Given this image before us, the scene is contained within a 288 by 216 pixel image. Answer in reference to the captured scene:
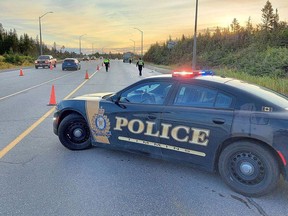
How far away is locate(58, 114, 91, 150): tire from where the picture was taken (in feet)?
17.0

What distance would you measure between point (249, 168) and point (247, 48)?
30.1m

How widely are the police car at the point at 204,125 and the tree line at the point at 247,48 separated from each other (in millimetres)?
15827

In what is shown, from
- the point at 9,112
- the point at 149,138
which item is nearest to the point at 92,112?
A: the point at 149,138

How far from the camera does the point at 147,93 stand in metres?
4.58

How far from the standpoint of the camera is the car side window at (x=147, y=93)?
4338 mm

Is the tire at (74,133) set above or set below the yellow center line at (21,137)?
above

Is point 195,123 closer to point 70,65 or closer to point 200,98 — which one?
point 200,98

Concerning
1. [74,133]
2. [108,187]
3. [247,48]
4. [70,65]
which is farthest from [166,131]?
[70,65]

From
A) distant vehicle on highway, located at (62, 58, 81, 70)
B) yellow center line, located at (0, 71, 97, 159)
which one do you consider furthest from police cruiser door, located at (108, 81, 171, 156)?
distant vehicle on highway, located at (62, 58, 81, 70)

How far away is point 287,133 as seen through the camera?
3285 millimetres

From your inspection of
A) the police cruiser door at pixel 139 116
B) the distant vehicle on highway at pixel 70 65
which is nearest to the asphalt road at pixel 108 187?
the police cruiser door at pixel 139 116

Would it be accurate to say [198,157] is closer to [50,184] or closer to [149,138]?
[149,138]

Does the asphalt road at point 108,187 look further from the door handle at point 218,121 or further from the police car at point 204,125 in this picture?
the door handle at point 218,121

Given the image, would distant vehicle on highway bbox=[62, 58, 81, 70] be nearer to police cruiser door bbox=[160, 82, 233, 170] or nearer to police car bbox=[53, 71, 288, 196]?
police car bbox=[53, 71, 288, 196]
